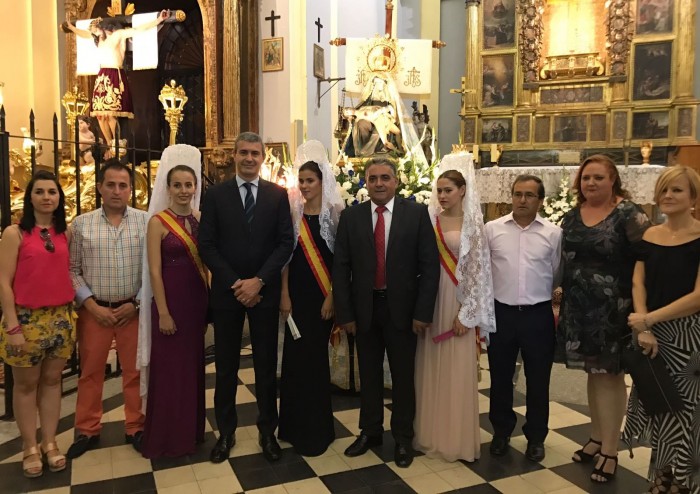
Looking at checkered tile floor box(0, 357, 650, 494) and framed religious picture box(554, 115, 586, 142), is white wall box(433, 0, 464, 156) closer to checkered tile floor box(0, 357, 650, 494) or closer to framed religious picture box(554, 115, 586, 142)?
framed religious picture box(554, 115, 586, 142)

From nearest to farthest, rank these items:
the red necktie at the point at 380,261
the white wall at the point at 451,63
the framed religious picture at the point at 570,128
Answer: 1. the red necktie at the point at 380,261
2. the framed religious picture at the point at 570,128
3. the white wall at the point at 451,63

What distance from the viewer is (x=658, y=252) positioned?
261cm

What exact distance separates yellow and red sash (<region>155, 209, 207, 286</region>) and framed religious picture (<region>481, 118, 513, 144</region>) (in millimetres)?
9022

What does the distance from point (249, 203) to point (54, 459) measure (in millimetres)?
1669

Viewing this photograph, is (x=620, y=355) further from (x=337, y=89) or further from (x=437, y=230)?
(x=337, y=89)

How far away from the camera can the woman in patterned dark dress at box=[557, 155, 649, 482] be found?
110 inches

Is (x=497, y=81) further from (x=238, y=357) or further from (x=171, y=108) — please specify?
(x=238, y=357)

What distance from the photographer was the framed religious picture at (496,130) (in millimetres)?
11102

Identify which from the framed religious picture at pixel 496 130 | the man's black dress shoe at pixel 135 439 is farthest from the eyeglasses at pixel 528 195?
the framed religious picture at pixel 496 130

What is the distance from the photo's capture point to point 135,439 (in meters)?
3.28

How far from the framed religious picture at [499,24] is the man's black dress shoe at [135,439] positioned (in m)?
9.98

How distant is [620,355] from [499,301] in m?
0.64

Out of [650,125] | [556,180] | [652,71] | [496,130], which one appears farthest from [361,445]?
[652,71]

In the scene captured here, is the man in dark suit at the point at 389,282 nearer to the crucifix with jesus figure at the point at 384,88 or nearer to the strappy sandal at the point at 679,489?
the strappy sandal at the point at 679,489
